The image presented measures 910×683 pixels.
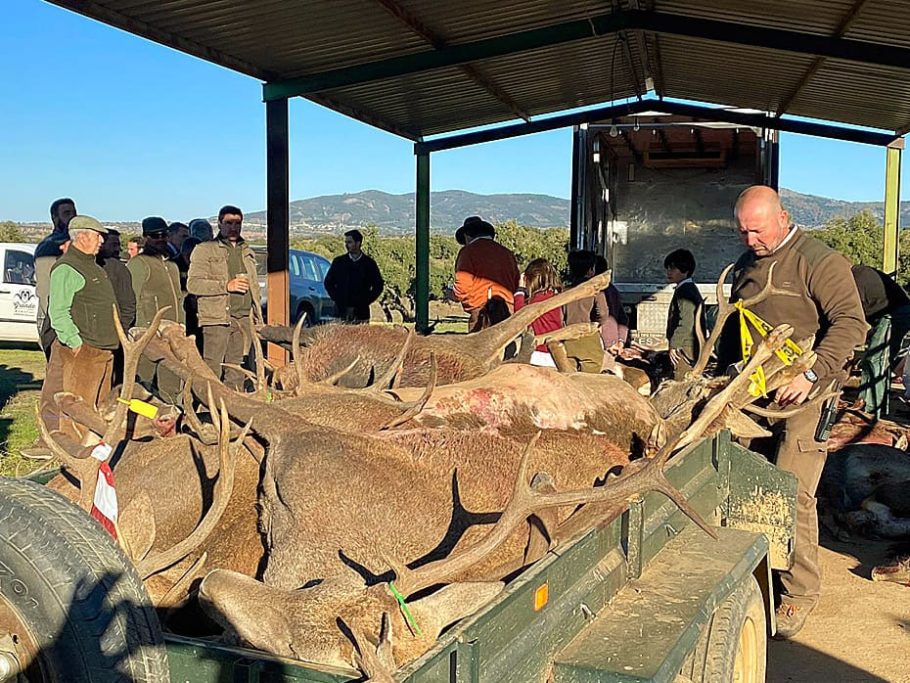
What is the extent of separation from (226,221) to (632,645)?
7.80 meters

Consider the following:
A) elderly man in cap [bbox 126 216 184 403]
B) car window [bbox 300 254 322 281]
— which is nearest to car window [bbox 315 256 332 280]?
car window [bbox 300 254 322 281]

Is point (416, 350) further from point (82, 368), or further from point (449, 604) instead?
point (82, 368)

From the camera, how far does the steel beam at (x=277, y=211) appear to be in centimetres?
1048

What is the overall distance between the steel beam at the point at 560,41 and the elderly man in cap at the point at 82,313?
3.38m

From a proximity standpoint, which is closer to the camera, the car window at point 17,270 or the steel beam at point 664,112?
the steel beam at point 664,112

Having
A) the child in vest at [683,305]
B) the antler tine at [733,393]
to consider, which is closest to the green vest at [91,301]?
the child in vest at [683,305]

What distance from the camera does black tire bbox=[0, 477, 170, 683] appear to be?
2111 millimetres

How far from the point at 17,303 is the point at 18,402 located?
6.52m

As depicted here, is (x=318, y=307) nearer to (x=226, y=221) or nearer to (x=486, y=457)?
(x=226, y=221)

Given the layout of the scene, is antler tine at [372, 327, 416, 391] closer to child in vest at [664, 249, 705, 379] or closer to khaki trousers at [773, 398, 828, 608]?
khaki trousers at [773, 398, 828, 608]

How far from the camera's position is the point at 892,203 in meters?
15.1

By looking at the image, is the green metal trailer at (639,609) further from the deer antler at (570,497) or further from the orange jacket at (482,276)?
the orange jacket at (482,276)

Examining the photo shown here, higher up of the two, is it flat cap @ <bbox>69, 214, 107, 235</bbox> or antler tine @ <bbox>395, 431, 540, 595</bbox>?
flat cap @ <bbox>69, 214, 107, 235</bbox>

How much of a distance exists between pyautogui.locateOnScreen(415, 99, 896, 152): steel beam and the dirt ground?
8802mm
